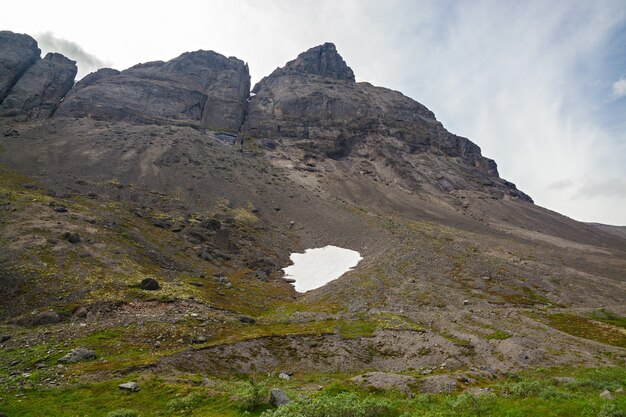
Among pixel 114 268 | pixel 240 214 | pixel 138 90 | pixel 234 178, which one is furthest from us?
pixel 138 90

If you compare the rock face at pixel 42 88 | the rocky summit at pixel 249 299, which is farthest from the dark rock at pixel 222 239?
the rock face at pixel 42 88

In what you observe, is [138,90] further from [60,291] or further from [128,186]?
[60,291]

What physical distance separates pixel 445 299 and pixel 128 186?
82.1 meters

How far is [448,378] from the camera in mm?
23344

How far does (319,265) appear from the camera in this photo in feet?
250

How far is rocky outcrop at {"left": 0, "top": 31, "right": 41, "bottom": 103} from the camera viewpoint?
163500 millimetres

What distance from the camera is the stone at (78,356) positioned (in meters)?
25.0

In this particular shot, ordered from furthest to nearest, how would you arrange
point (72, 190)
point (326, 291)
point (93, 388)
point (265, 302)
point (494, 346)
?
point (72, 190) < point (326, 291) < point (265, 302) < point (494, 346) < point (93, 388)

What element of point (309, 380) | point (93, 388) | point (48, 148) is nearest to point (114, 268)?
point (93, 388)

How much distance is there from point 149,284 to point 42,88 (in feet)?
579

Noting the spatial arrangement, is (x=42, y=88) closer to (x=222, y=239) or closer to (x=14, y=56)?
(x=14, y=56)

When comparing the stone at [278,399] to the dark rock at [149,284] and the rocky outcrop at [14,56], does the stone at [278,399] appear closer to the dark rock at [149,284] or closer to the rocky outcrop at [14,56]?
the dark rock at [149,284]

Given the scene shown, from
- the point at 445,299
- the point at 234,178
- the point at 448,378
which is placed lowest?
the point at 448,378

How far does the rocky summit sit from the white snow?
254 cm
